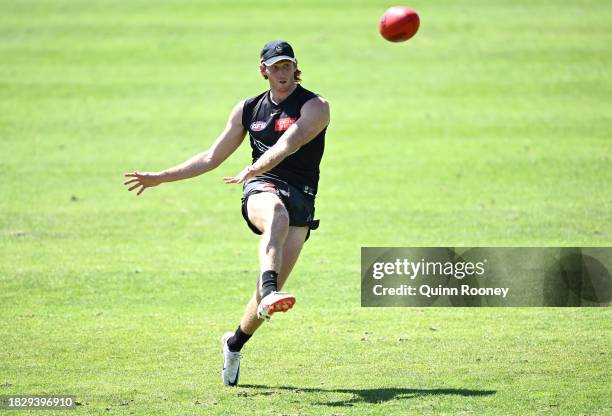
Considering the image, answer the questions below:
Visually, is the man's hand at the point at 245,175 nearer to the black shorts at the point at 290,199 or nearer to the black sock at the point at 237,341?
the black shorts at the point at 290,199

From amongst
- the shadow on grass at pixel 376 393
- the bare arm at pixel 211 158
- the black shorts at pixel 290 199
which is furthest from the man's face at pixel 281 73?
the shadow on grass at pixel 376 393

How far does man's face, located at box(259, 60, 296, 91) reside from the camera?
29.6 ft

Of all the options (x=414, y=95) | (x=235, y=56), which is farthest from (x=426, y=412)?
(x=235, y=56)

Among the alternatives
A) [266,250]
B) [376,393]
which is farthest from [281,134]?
[376,393]

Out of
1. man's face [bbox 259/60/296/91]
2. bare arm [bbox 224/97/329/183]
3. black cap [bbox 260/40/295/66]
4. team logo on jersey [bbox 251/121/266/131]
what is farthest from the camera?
team logo on jersey [bbox 251/121/266/131]

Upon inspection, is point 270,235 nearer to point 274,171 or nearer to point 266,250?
point 266,250

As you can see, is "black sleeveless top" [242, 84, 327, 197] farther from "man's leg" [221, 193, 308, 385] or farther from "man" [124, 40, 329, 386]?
"man's leg" [221, 193, 308, 385]

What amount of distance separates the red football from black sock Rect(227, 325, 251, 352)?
11.5 feet

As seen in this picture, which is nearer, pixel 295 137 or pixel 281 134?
pixel 295 137

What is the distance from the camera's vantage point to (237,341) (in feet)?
29.0

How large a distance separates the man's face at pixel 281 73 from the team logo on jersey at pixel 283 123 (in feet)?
0.88

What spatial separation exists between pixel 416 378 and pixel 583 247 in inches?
210

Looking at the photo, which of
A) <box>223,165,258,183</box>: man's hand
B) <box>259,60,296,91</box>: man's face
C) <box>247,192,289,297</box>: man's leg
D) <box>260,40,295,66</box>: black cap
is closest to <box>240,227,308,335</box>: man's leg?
<box>247,192,289,297</box>: man's leg

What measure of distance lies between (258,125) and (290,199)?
32.0 inches
